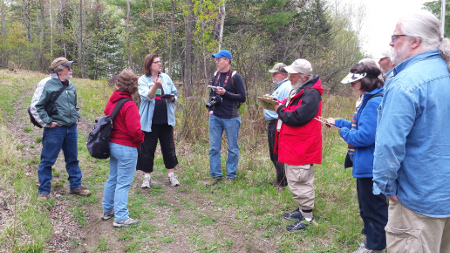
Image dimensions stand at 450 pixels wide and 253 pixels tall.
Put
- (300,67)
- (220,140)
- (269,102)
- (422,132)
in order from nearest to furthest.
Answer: (422,132) → (300,67) → (269,102) → (220,140)

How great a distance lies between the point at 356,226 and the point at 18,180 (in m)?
4.64

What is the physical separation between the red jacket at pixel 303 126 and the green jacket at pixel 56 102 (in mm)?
2922

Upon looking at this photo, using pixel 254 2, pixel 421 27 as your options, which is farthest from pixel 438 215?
pixel 254 2

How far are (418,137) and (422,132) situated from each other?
0.12ft

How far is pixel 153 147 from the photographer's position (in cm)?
502

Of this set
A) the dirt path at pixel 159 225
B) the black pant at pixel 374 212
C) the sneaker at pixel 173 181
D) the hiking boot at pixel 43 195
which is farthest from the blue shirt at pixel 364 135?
the hiking boot at pixel 43 195

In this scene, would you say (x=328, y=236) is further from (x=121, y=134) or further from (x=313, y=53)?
(x=313, y=53)

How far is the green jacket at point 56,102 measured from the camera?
4.23m

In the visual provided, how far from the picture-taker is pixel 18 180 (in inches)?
183

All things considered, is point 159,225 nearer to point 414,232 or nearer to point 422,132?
point 414,232

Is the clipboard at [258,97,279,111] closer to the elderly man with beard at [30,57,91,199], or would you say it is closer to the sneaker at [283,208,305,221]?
the sneaker at [283,208,305,221]

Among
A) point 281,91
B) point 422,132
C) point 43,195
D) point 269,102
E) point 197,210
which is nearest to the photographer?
point 422,132

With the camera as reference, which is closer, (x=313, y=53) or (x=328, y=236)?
(x=328, y=236)

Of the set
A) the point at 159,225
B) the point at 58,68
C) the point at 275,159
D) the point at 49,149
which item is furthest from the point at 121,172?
the point at 275,159
